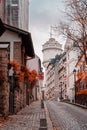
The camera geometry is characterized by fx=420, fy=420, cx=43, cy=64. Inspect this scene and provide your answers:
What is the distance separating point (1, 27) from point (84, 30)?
17245 mm

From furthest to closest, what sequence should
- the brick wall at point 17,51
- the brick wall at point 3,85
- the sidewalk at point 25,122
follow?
the brick wall at point 17,51 < the brick wall at point 3,85 < the sidewalk at point 25,122

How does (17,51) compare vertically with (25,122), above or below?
above

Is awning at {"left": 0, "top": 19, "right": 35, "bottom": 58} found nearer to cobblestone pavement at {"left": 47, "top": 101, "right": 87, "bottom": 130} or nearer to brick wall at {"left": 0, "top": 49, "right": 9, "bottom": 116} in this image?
cobblestone pavement at {"left": 47, "top": 101, "right": 87, "bottom": 130}

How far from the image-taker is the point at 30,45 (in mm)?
42156

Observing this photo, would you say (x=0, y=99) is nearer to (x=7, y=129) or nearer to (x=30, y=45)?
(x=7, y=129)

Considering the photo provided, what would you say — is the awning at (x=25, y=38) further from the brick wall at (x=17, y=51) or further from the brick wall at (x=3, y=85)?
the brick wall at (x=3, y=85)

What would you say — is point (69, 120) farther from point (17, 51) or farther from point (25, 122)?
point (17, 51)

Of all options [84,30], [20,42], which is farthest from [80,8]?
[20,42]

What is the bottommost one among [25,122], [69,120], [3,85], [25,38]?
[69,120]

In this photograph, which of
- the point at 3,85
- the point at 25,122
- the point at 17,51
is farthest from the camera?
the point at 17,51

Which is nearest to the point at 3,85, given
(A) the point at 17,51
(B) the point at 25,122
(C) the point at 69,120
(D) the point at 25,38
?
(B) the point at 25,122

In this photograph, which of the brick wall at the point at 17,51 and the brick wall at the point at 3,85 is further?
the brick wall at the point at 17,51

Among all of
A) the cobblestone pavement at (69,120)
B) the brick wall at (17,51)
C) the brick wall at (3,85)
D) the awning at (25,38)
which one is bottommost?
the cobblestone pavement at (69,120)

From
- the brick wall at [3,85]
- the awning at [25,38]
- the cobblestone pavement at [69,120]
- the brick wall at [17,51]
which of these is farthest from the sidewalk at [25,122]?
the brick wall at [17,51]
